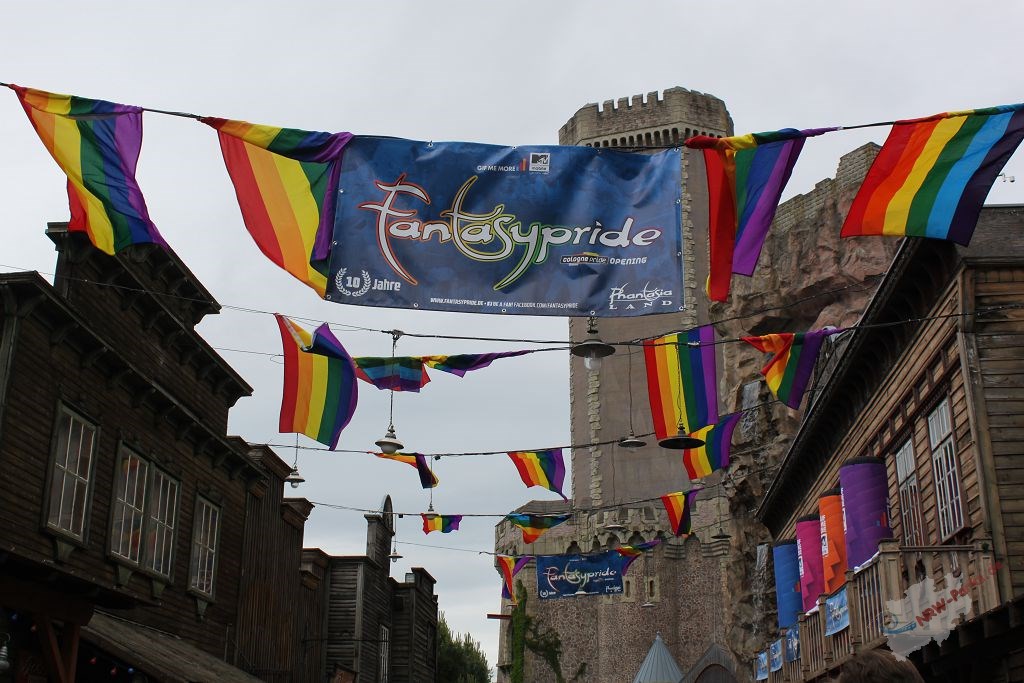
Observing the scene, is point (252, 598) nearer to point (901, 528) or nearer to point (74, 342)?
point (74, 342)

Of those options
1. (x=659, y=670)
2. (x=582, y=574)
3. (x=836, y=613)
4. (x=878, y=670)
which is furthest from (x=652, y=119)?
(x=878, y=670)

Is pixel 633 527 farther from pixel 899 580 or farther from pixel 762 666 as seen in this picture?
pixel 899 580

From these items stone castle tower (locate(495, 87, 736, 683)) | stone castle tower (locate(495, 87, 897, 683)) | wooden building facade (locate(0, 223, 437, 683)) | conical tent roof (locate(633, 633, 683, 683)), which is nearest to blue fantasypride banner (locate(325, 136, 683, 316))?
wooden building facade (locate(0, 223, 437, 683))

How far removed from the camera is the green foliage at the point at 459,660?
216 ft

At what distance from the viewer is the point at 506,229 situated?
11078 mm

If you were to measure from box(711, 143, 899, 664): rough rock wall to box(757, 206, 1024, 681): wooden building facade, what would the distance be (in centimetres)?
2678

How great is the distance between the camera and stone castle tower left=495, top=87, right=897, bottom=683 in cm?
4706

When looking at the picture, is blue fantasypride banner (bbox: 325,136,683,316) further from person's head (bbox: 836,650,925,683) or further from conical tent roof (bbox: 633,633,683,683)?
conical tent roof (bbox: 633,633,683,683)

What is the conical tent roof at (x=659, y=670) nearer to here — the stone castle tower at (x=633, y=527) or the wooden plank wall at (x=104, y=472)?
the stone castle tower at (x=633, y=527)

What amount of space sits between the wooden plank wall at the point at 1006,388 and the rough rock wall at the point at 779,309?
98.2 ft

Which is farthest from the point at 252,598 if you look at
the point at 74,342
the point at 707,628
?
the point at 707,628

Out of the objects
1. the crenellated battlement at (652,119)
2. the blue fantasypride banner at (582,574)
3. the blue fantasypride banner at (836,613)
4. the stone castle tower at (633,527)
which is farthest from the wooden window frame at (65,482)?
the crenellated battlement at (652,119)

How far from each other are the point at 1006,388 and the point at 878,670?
11352mm

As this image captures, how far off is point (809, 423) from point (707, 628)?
1595 inches
